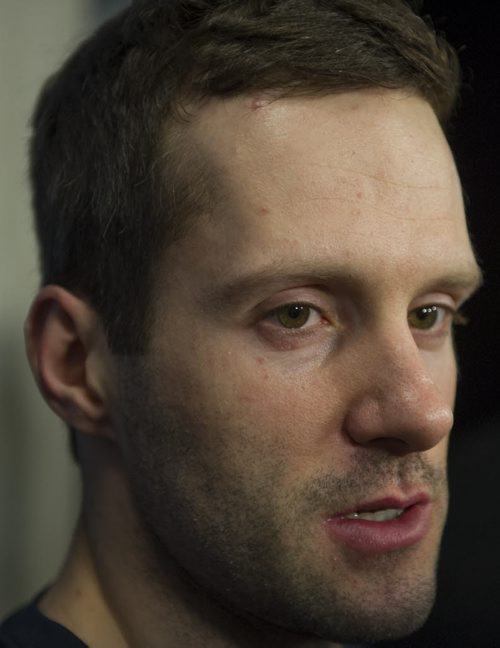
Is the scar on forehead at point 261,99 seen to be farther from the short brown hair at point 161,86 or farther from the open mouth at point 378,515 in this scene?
the open mouth at point 378,515

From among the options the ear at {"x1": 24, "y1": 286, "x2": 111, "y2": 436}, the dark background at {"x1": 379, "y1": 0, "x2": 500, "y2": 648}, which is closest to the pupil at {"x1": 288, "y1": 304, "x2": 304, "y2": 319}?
the ear at {"x1": 24, "y1": 286, "x2": 111, "y2": 436}

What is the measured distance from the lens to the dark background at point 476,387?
5.53 ft

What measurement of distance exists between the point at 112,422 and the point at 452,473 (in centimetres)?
70

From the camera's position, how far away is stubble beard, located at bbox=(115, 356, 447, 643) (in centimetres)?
123

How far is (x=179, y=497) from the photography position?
4.17 feet

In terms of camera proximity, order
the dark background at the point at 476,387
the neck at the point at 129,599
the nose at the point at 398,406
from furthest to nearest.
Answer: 1. the dark background at the point at 476,387
2. the neck at the point at 129,599
3. the nose at the point at 398,406

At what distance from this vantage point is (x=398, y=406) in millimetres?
1206

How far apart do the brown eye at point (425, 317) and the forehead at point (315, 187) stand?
0.08m

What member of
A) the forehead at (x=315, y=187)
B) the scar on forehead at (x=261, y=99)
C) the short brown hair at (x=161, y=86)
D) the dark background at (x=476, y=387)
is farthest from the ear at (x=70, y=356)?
the dark background at (x=476, y=387)

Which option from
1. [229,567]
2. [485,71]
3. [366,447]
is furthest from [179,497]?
[485,71]

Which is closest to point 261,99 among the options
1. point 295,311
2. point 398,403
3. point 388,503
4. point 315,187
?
point 315,187

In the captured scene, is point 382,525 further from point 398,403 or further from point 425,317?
point 425,317

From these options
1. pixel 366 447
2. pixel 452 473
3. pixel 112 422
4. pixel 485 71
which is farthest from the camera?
pixel 452 473

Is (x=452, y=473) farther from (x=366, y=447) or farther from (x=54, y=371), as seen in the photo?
(x=54, y=371)
